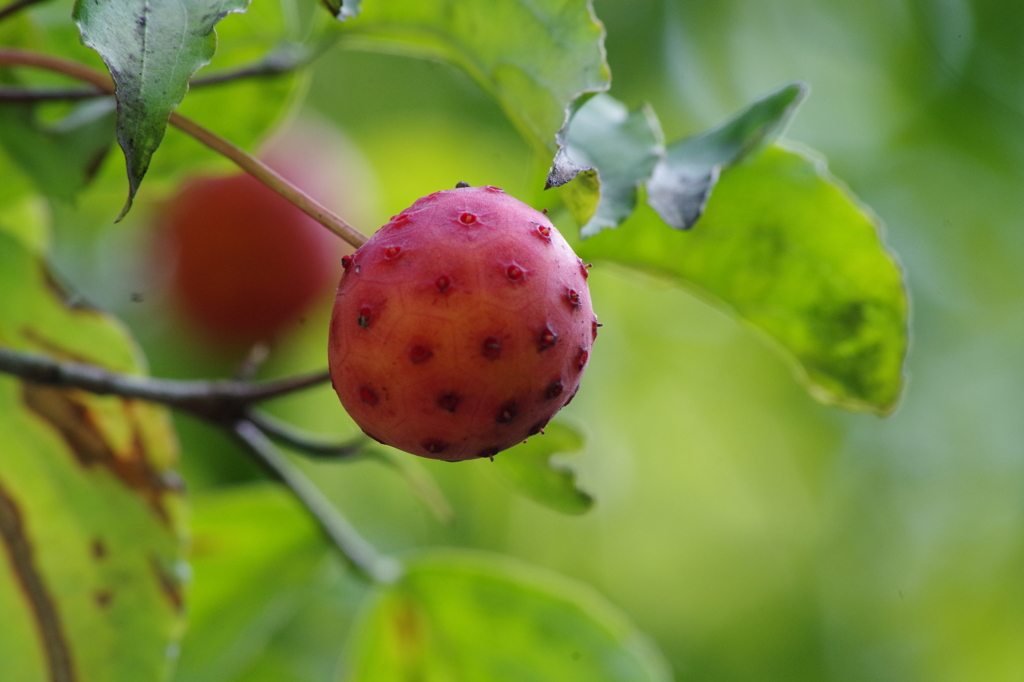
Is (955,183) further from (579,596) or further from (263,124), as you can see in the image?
(263,124)

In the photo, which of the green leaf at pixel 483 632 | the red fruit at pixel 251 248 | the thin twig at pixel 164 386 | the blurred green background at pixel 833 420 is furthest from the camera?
the blurred green background at pixel 833 420

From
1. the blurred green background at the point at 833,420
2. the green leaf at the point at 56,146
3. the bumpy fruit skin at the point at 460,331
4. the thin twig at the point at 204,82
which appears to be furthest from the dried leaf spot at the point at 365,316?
the blurred green background at the point at 833,420

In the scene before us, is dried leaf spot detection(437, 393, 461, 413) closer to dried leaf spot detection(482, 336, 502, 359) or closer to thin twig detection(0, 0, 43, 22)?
dried leaf spot detection(482, 336, 502, 359)

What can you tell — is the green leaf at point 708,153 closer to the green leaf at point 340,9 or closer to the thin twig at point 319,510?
the green leaf at point 340,9

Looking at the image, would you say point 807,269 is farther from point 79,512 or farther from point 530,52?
point 79,512

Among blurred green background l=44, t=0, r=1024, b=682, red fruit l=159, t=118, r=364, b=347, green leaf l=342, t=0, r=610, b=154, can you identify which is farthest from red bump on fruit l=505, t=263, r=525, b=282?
blurred green background l=44, t=0, r=1024, b=682

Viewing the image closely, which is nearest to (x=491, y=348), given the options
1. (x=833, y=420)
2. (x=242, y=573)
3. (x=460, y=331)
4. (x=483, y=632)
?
(x=460, y=331)

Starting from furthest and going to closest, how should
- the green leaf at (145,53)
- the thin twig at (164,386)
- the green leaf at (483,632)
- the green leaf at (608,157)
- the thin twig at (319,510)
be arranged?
the green leaf at (483,632) < the thin twig at (319,510) < the thin twig at (164,386) < the green leaf at (608,157) < the green leaf at (145,53)
